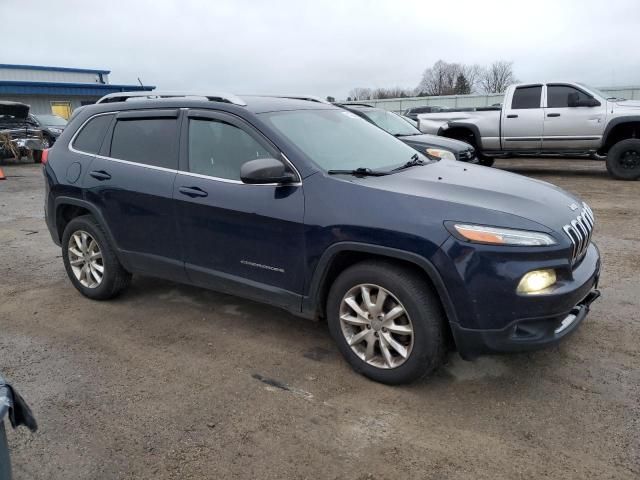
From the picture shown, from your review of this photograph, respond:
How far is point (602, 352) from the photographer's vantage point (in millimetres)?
3520

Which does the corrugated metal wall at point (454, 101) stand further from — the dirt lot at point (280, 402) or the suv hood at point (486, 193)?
the dirt lot at point (280, 402)

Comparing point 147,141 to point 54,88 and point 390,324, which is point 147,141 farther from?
point 54,88

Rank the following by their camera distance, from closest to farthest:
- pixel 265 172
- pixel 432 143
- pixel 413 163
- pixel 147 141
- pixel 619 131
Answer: pixel 265 172 → pixel 413 163 → pixel 147 141 → pixel 432 143 → pixel 619 131

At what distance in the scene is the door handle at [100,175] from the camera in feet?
14.2

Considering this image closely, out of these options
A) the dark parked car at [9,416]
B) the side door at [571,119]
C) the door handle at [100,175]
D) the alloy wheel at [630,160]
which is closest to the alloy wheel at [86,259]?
the door handle at [100,175]

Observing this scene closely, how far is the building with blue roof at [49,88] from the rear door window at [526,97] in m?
22.9

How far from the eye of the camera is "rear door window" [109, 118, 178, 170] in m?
4.02

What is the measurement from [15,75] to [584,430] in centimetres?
3651

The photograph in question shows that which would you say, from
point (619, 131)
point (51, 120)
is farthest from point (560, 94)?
point (51, 120)

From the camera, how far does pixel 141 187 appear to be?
4.07 m

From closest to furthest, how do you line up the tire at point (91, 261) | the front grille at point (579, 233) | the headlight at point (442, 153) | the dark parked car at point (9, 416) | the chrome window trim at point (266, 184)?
the dark parked car at point (9, 416) < the front grille at point (579, 233) < the chrome window trim at point (266, 184) < the tire at point (91, 261) < the headlight at point (442, 153)

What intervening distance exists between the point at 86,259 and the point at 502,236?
11.7 feet

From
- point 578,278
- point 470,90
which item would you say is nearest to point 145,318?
point 578,278

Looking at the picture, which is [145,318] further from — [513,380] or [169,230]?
[513,380]
